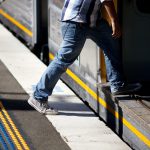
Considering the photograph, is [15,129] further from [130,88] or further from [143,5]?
[143,5]

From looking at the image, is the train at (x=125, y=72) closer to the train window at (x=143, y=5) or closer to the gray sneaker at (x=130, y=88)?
the train window at (x=143, y=5)

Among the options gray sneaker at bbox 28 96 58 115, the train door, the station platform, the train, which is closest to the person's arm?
the train

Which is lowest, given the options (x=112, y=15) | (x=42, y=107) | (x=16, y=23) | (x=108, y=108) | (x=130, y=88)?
(x=16, y=23)

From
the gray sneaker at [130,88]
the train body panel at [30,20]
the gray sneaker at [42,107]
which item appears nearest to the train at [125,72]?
the gray sneaker at [130,88]

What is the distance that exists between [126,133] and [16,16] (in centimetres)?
474

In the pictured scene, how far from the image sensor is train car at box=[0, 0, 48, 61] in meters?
9.50

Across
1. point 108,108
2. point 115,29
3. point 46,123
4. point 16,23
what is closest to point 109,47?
point 115,29

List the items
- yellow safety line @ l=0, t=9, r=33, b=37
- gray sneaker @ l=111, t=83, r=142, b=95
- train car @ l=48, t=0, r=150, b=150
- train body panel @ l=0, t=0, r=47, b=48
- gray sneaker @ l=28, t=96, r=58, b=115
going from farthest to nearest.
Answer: yellow safety line @ l=0, t=9, r=33, b=37 < train body panel @ l=0, t=0, r=47, b=48 < gray sneaker @ l=28, t=96, r=58, b=115 < gray sneaker @ l=111, t=83, r=142, b=95 < train car @ l=48, t=0, r=150, b=150

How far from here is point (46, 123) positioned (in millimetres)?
6715

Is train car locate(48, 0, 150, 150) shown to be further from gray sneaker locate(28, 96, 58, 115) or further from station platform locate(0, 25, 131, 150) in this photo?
gray sneaker locate(28, 96, 58, 115)

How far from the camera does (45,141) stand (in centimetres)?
622

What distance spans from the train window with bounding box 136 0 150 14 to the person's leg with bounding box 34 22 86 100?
69 cm

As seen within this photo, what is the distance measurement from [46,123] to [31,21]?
3206mm

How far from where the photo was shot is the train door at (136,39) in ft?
22.1
